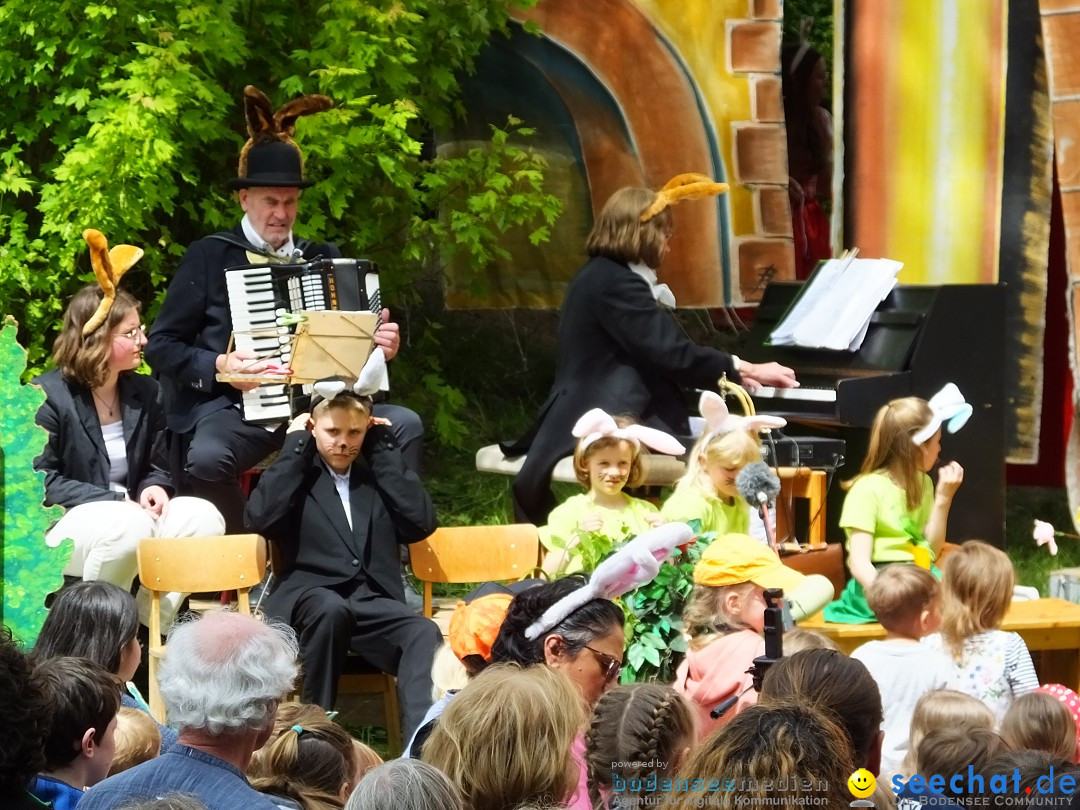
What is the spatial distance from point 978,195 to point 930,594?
386 centimetres

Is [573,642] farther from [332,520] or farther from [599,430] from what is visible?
[599,430]

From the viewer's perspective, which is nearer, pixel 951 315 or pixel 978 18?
pixel 951 315

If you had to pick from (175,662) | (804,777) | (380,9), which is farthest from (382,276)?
(804,777)

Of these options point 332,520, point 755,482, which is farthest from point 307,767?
point 755,482

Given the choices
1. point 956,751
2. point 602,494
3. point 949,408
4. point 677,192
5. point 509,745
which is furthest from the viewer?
point 677,192

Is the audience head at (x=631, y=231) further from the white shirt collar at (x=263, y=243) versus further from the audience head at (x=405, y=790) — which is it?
the audience head at (x=405, y=790)

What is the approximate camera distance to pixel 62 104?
7.07m

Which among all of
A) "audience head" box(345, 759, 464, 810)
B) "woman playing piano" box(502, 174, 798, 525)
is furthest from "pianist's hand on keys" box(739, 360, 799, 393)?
"audience head" box(345, 759, 464, 810)

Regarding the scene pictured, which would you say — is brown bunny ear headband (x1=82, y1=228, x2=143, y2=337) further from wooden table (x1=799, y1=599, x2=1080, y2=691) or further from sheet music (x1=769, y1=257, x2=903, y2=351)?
sheet music (x1=769, y1=257, x2=903, y2=351)

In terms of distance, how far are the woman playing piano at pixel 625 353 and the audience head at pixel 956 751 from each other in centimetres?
293

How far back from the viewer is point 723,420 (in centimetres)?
552

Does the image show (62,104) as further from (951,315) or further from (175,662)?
(175,662)

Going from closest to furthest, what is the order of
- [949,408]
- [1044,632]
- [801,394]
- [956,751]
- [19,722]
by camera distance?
[19,722] → [956,751] → [1044,632] → [949,408] → [801,394]

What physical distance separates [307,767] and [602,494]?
235 centimetres
